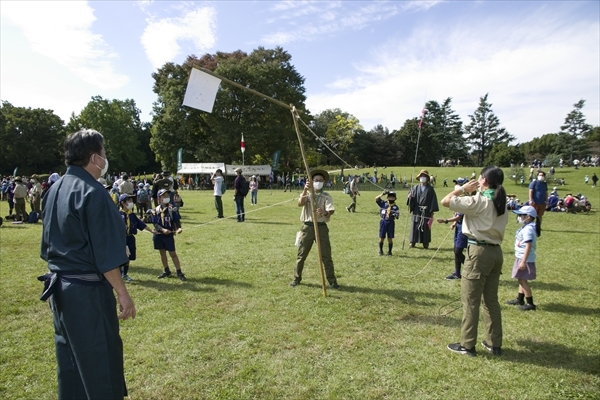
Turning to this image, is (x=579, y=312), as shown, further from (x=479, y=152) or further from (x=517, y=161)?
(x=479, y=152)

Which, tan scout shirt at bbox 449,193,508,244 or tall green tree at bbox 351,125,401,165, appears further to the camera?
tall green tree at bbox 351,125,401,165

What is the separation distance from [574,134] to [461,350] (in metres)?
83.5

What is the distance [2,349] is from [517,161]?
2750 inches

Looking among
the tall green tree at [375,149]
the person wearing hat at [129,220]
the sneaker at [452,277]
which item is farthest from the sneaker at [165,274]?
the tall green tree at [375,149]

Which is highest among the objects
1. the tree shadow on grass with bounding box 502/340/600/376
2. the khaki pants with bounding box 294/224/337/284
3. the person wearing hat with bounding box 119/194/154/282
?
the person wearing hat with bounding box 119/194/154/282

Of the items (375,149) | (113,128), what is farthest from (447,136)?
(113,128)

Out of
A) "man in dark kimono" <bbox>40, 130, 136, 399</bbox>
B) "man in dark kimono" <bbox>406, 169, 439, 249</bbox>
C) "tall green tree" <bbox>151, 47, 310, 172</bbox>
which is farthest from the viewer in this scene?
"tall green tree" <bbox>151, 47, 310, 172</bbox>

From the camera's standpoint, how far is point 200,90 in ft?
16.6

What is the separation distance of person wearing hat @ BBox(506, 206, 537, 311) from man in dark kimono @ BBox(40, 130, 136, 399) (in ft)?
18.5

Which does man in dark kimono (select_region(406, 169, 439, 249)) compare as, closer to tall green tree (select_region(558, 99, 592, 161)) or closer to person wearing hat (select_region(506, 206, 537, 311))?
person wearing hat (select_region(506, 206, 537, 311))

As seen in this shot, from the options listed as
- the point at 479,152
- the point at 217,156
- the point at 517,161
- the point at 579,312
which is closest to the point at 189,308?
the point at 579,312

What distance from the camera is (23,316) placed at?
18.2 feet

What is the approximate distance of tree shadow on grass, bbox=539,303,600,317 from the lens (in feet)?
19.5

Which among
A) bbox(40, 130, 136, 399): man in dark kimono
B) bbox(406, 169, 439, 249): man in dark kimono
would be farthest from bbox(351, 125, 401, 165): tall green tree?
bbox(40, 130, 136, 399): man in dark kimono
